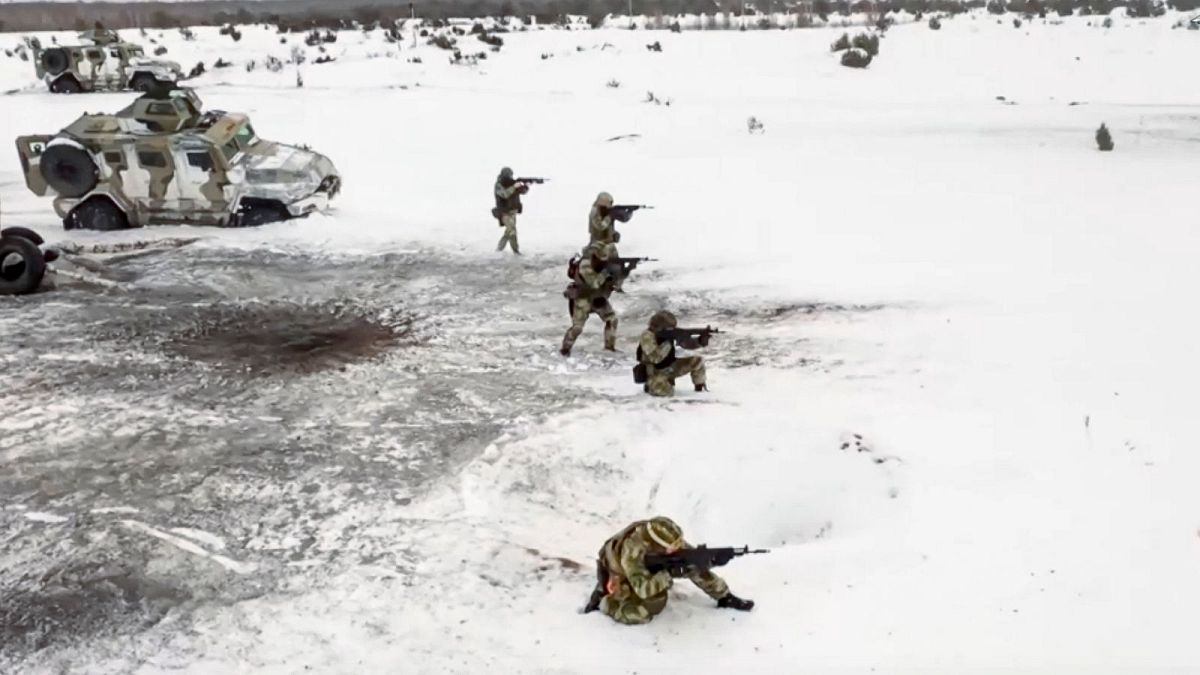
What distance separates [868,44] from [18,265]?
23.0 metres

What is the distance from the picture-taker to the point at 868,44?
28250mm

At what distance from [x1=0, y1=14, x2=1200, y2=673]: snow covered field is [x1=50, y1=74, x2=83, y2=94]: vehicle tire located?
11086mm

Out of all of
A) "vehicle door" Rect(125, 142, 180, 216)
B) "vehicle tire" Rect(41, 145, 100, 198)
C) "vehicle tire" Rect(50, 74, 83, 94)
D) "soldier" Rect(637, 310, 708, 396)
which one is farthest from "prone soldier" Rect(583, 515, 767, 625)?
"vehicle tire" Rect(50, 74, 83, 94)

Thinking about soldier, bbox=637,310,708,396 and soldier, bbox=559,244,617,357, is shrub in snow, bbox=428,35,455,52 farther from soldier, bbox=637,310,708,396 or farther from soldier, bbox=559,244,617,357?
soldier, bbox=637,310,708,396

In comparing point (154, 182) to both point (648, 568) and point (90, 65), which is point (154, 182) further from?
point (90, 65)

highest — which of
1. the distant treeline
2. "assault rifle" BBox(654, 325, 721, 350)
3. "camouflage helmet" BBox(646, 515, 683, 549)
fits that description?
the distant treeline

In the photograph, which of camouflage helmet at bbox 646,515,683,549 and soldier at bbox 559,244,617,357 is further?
soldier at bbox 559,244,617,357

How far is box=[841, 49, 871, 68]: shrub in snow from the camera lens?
90.6 feet

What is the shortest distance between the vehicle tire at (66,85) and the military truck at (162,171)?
1469cm

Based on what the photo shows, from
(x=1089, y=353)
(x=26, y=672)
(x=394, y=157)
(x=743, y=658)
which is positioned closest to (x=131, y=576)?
(x=26, y=672)

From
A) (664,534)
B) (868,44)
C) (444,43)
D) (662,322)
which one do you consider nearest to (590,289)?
(662,322)

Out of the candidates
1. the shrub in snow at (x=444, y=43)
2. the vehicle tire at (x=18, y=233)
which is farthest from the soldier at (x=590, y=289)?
the shrub in snow at (x=444, y=43)

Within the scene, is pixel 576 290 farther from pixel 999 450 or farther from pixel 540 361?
pixel 999 450

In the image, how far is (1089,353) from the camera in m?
9.55
